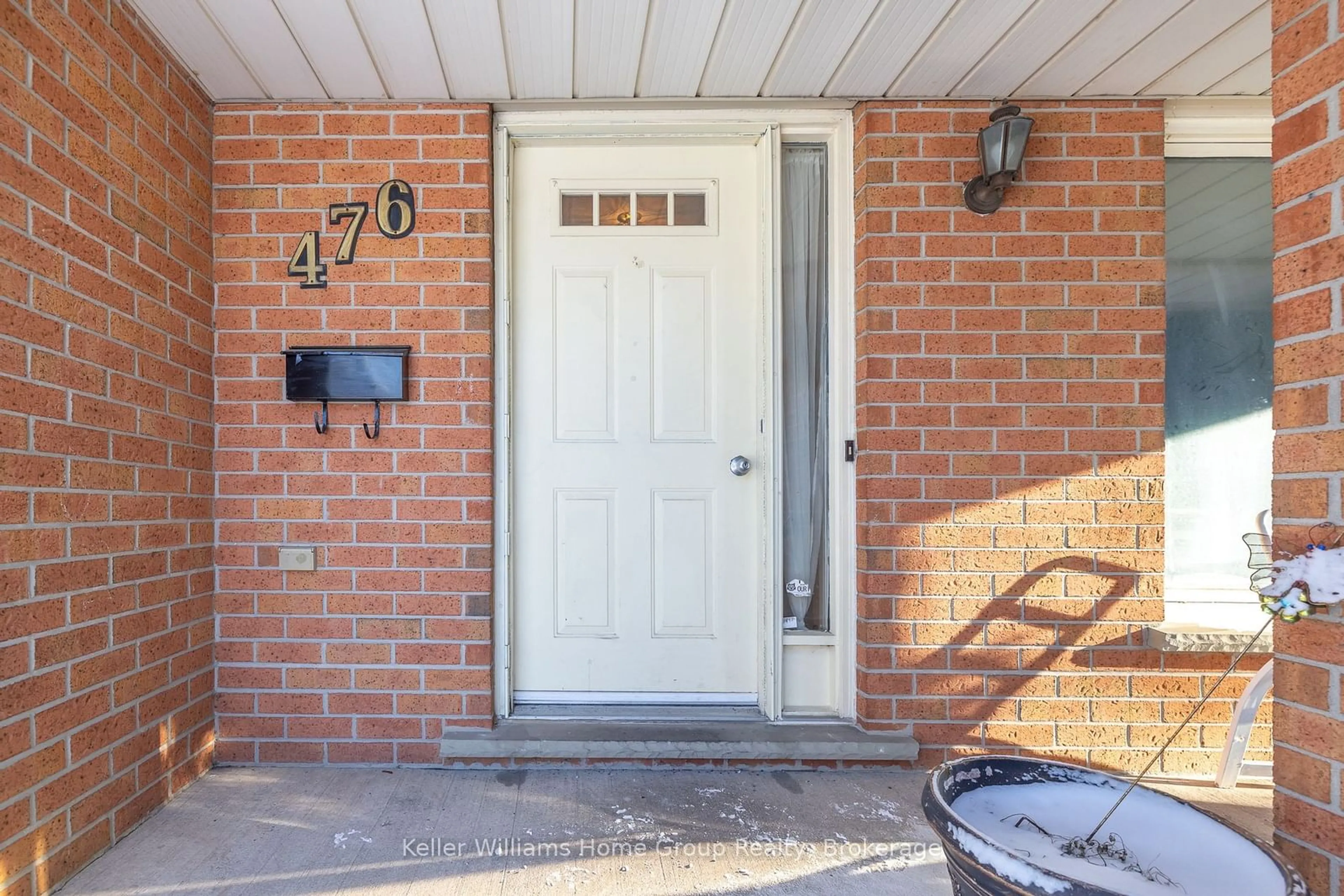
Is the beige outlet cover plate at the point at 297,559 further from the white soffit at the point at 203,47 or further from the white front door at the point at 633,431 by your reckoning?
the white soffit at the point at 203,47

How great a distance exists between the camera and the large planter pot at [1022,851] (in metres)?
0.96

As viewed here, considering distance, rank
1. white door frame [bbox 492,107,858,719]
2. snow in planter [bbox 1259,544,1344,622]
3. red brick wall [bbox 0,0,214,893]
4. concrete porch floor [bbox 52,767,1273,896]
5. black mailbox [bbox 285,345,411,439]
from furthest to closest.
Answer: white door frame [bbox 492,107,858,719], black mailbox [bbox 285,345,411,439], concrete porch floor [bbox 52,767,1273,896], red brick wall [bbox 0,0,214,893], snow in planter [bbox 1259,544,1344,622]

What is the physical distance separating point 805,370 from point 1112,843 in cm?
168

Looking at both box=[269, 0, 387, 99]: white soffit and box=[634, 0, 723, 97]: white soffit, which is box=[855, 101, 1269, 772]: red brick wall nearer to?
box=[634, 0, 723, 97]: white soffit

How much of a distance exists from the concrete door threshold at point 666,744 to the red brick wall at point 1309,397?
1143 mm

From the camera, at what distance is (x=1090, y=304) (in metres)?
2.29

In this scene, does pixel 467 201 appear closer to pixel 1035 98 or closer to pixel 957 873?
pixel 1035 98

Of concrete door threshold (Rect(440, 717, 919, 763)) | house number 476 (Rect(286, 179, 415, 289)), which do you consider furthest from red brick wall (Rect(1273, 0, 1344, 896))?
house number 476 (Rect(286, 179, 415, 289))

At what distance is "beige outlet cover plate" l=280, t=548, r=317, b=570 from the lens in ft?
7.44

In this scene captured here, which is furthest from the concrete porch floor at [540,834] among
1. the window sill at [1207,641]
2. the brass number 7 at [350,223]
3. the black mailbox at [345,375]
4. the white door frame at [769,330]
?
the brass number 7 at [350,223]

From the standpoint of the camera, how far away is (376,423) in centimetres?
228

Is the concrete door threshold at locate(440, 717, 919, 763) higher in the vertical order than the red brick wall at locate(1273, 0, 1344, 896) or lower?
lower

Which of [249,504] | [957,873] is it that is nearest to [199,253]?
[249,504]

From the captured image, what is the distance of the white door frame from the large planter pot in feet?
3.49
